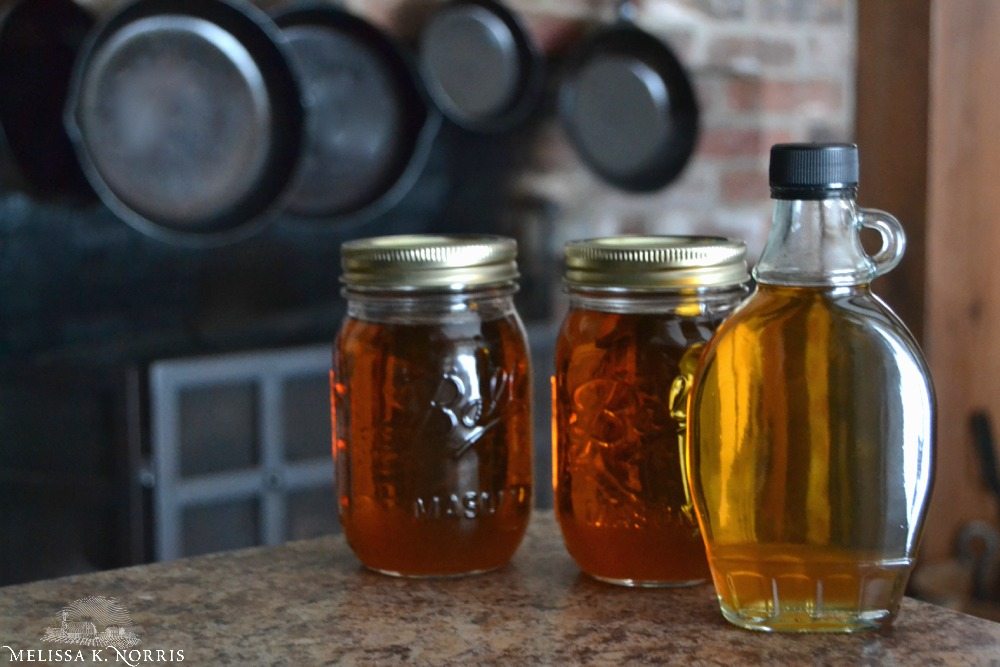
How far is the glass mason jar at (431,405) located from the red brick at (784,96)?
5.93 ft

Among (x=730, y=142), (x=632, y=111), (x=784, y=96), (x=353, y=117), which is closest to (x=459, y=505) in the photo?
(x=353, y=117)

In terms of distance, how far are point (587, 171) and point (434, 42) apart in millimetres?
361

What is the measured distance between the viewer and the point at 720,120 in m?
2.45

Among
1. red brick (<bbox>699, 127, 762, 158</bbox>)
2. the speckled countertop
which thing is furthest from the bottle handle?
red brick (<bbox>699, 127, 762, 158</bbox>)

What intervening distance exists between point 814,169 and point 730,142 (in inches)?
73.9

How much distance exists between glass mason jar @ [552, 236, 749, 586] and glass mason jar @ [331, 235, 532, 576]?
0.15ft

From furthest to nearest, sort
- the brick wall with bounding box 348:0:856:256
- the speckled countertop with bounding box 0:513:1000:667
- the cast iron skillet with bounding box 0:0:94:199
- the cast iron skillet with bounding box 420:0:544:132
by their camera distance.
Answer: the brick wall with bounding box 348:0:856:256, the cast iron skillet with bounding box 420:0:544:132, the cast iron skillet with bounding box 0:0:94:199, the speckled countertop with bounding box 0:513:1000:667

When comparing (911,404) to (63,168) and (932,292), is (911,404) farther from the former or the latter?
(63,168)

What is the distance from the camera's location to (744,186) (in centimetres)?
249

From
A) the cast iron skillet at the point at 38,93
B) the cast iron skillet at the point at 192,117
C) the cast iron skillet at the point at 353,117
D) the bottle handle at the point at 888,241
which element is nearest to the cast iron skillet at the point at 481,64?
the cast iron skillet at the point at 353,117

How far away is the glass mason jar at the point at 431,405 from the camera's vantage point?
74 cm

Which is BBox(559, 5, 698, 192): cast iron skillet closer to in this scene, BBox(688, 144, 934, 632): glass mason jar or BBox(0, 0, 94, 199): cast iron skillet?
BBox(0, 0, 94, 199): cast iron skillet

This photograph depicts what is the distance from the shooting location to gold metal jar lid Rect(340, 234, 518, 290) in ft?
Result: 2.41

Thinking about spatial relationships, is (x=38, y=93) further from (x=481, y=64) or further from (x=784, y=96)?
(x=784, y=96)
